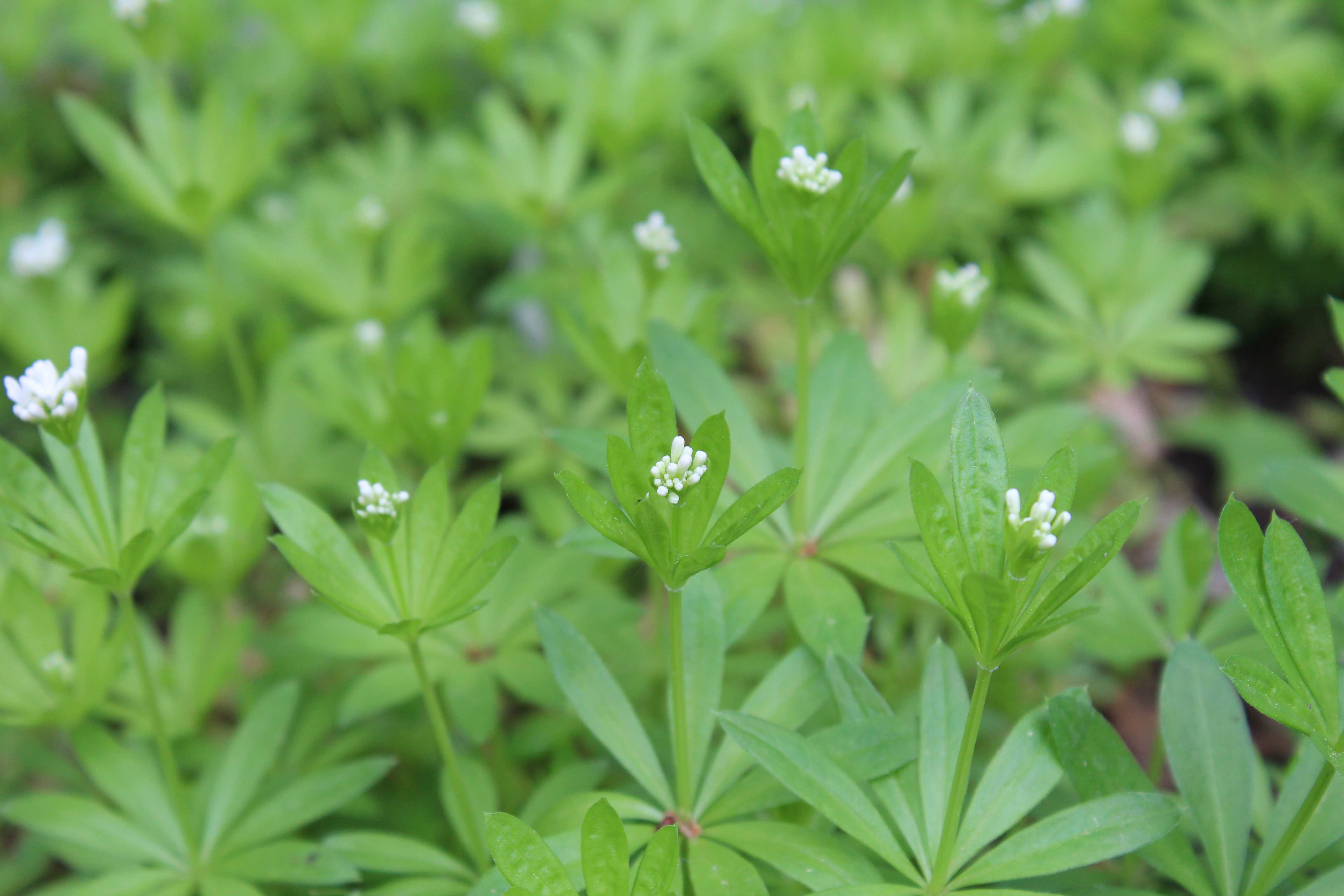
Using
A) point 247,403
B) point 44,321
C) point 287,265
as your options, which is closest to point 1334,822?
point 247,403

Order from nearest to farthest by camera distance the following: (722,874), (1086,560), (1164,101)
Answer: (1086,560), (722,874), (1164,101)

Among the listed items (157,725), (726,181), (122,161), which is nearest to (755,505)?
(726,181)

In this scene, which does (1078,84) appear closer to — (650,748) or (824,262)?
(824,262)

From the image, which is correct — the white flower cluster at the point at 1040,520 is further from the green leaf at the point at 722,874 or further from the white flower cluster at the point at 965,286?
the white flower cluster at the point at 965,286

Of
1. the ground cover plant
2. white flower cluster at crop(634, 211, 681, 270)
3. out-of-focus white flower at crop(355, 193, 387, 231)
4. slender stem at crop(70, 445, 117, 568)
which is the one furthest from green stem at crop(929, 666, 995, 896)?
out-of-focus white flower at crop(355, 193, 387, 231)

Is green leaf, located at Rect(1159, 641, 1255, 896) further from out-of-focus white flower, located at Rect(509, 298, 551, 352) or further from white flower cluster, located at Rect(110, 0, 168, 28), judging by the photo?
white flower cluster, located at Rect(110, 0, 168, 28)

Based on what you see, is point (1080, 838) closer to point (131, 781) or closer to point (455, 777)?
point (455, 777)
